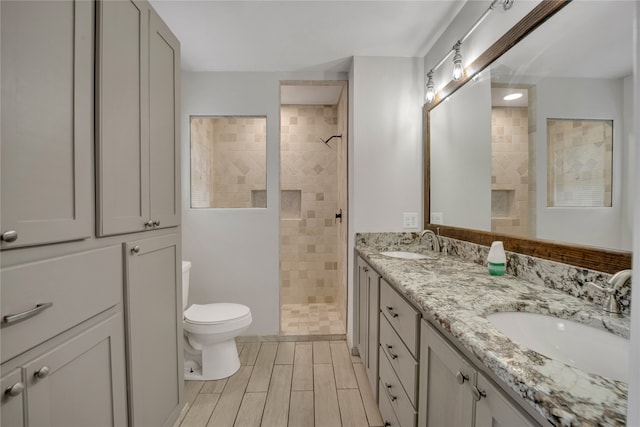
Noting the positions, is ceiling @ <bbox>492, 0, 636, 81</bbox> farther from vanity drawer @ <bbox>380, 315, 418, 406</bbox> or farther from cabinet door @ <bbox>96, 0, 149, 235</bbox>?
cabinet door @ <bbox>96, 0, 149, 235</bbox>

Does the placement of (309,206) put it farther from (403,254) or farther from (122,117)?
(122,117)

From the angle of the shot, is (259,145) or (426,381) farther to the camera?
(259,145)

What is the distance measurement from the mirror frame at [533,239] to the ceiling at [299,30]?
0.45m

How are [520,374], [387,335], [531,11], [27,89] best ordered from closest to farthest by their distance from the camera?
[520,374], [27,89], [531,11], [387,335]

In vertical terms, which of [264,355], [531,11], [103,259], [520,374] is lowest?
[264,355]

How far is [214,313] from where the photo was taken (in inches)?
79.2

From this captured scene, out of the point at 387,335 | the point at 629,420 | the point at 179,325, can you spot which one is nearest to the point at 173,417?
the point at 179,325

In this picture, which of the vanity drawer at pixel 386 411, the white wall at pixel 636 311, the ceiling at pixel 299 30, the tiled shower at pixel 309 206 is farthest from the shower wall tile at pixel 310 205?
the white wall at pixel 636 311

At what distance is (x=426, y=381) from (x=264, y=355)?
1673 mm

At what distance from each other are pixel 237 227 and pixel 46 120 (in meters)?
1.77

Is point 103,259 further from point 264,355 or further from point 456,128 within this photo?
point 456,128

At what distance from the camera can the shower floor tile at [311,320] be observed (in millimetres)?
2641

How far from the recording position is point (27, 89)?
27.6 inches

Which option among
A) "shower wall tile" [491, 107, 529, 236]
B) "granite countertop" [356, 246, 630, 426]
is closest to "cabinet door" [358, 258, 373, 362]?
"granite countertop" [356, 246, 630, 426]
